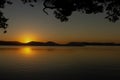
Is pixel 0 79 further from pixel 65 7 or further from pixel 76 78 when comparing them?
pixel 65 7

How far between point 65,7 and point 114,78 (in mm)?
18504

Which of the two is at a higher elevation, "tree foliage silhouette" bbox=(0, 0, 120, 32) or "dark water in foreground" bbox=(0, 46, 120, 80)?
"tree foliage silhouette" bbox=(0, 0, 120, 32)

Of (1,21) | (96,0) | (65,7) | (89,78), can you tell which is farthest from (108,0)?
(89,78)

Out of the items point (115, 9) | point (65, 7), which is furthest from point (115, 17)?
point (65, 7)

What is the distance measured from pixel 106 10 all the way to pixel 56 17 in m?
2.65

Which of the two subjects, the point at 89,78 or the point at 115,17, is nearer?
the point at 115,17

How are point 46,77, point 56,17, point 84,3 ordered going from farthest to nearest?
point 46,77 → point 56,17 → point 84,3

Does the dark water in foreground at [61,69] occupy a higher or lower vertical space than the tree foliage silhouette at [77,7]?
lower

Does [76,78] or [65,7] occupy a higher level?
[65,7]

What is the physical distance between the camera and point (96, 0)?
1526 cm

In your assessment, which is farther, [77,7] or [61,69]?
[61,69]

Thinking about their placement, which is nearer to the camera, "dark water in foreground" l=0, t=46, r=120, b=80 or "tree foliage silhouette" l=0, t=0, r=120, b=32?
"tree foliage silhouette" l=0, t=0, r=120, b=32

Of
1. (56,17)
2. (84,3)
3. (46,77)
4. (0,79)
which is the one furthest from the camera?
(46,77)

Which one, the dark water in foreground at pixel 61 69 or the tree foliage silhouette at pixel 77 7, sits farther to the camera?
the dark water in foreground at pixel 61 69
